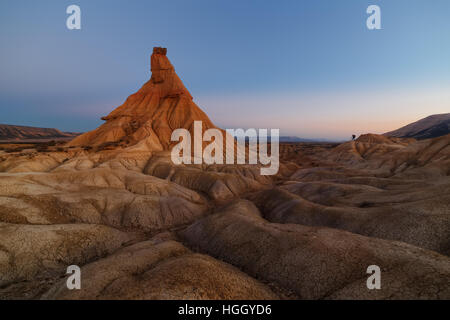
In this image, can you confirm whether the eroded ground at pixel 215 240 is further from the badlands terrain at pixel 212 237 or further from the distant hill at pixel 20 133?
the distant hill at pixel 20 133

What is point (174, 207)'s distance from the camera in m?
→ 25.8

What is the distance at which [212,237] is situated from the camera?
1773cm

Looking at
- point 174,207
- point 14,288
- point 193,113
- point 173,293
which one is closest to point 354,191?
point 174,207

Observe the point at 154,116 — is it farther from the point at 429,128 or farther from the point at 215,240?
the point at 429,128

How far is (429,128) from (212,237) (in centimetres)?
20794

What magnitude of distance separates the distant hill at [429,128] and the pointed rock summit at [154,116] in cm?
16176

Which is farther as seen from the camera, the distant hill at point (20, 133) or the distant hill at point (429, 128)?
the distant hill at point (429, 128)

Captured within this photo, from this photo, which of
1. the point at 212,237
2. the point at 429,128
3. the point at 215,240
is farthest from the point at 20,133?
the point at 429,128

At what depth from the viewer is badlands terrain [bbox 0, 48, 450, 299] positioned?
29.1 feet

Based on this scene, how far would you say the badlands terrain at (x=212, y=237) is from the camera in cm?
887

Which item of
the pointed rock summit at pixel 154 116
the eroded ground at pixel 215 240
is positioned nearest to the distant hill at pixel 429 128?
the eroded ground at pixel 215 240

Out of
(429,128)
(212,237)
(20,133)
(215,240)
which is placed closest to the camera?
(215,240)
